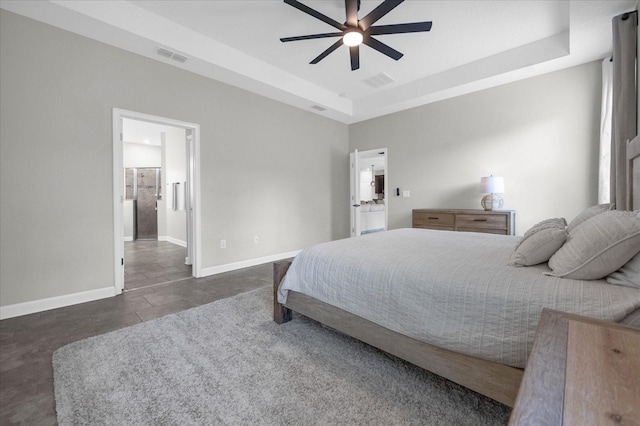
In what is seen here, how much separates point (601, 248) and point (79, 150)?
411 cm

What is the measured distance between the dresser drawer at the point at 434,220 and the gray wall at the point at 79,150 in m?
2.76

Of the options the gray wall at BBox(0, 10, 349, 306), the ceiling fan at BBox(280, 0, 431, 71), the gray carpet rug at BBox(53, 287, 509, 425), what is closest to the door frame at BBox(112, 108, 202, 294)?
the gray wall at BBox(0, 10, 349, 306)

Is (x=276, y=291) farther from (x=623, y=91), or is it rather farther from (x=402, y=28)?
(x=623, y=91)

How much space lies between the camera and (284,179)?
489 cm

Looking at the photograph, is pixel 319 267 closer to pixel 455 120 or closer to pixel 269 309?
pixel 269 309

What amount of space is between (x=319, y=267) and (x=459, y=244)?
3.95 ft

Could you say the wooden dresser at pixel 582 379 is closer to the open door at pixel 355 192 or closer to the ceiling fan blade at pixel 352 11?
the ceiling fan blade at pixel 352 11

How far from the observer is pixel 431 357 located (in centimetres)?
143

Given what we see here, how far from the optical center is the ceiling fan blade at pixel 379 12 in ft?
7.22

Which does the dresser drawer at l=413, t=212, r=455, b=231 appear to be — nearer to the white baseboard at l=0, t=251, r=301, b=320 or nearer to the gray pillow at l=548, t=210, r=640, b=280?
the gray pillow at l=548, t=210, r=640, b=280

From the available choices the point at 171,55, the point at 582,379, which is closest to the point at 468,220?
the point at 582,379

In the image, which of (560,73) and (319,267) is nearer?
(319,267)

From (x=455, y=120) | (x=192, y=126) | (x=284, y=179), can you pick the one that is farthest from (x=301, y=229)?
(x=455, y=120)

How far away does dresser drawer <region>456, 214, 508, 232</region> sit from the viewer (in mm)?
3799
